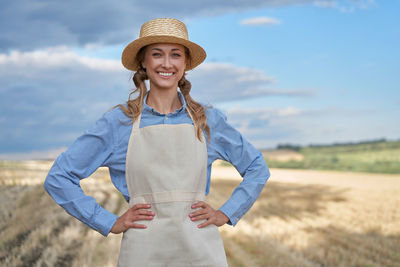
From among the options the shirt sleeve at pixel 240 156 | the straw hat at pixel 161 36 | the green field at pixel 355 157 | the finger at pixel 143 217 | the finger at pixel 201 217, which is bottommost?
the green field at pixel 355 157

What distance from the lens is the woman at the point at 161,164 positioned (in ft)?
7.76

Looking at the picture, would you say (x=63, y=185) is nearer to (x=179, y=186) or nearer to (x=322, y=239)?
(x=179, y=186)

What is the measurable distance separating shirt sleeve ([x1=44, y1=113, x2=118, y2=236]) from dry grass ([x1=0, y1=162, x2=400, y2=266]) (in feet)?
7.28

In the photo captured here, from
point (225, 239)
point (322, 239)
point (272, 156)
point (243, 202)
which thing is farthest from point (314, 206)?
point (272, 156)

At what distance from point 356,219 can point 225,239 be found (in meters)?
3.04

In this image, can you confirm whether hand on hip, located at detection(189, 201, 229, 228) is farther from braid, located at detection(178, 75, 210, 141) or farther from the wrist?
braid, located at detection(178, 75, 210, 141)

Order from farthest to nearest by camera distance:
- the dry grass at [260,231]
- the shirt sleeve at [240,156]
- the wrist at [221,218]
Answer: the dry grass at [260,231]
the shirt sleeve at [240,156]
the wrist at [221,218]

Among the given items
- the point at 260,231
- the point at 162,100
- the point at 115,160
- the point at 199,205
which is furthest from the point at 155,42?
the point at 260,231

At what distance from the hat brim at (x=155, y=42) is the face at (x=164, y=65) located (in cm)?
4

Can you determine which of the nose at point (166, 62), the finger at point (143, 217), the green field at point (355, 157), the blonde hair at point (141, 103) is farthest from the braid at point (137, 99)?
the green field at point (355, 157)

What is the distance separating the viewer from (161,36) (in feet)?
8.32

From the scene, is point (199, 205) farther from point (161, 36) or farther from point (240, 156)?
point (161, 36)

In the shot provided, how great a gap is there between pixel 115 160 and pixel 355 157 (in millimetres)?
15813

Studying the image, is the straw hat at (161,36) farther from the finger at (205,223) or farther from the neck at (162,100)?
the finger at (205,223)
